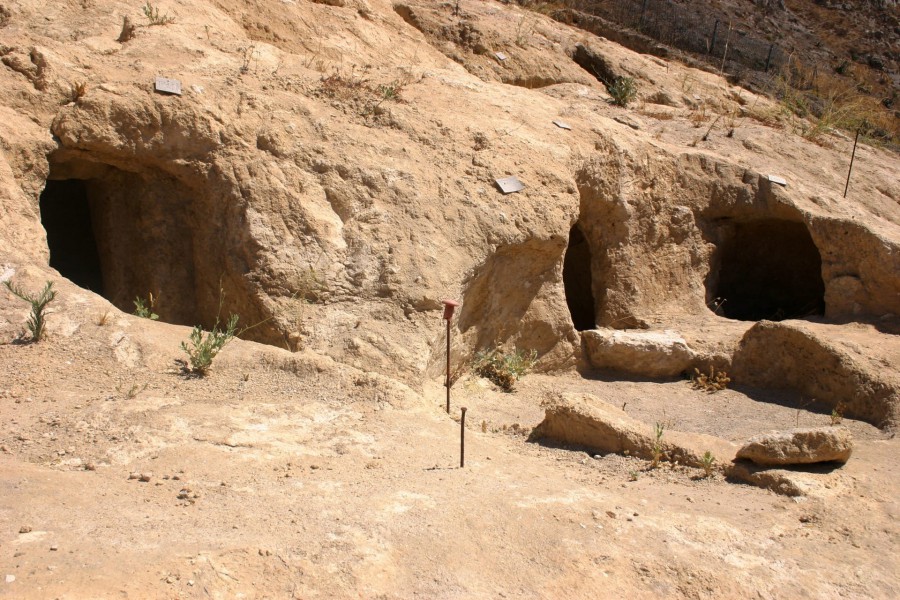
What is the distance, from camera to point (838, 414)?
5.95m

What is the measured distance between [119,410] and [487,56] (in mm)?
7037

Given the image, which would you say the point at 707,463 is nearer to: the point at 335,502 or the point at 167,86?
the point at 335,502

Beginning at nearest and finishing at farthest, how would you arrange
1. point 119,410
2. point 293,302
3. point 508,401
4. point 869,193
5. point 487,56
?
point 119,410, point 293,302, point 508,401, point 869,193, point 487,56

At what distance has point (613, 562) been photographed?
318cm

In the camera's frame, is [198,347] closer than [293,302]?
Yes

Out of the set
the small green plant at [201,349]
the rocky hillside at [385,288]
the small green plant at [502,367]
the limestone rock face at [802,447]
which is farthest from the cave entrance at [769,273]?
the small green plant at [201,349]

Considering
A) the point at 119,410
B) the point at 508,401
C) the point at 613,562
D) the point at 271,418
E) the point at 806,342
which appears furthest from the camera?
the point at 806,342

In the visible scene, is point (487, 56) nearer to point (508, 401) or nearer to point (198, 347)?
point (508, 401)

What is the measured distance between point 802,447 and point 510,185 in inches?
118

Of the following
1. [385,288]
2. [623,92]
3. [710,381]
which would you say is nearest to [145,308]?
[385,288]

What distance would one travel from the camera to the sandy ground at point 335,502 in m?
2.76

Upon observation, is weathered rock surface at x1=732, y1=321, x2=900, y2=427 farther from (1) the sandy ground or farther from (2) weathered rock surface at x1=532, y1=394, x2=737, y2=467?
(2) weathered rock surface at x1=532, y1=394, x2=737, y2=467

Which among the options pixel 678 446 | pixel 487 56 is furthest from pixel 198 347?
pixel 487 56

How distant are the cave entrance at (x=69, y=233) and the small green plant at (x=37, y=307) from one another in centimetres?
216
